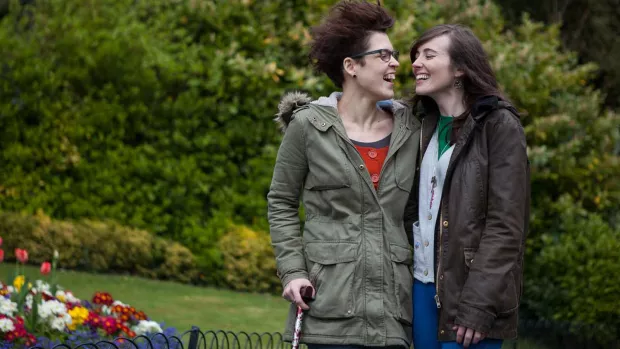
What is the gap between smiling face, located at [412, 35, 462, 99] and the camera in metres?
3.18

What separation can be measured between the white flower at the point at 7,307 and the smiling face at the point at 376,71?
9.58 ft

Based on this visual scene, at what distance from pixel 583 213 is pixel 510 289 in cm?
615

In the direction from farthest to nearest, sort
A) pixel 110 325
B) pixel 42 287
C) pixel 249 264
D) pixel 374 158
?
1. pixel 249 264
2. pixel 42 287
3. pixel 110 325
4. pixel 374 158

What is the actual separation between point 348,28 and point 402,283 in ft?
3.10

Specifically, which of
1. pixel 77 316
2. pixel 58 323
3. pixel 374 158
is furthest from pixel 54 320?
pixel 374 158

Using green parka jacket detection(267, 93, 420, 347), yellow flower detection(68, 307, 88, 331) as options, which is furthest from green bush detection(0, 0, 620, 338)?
green parka jacket detection(267, 93, 420, 347)

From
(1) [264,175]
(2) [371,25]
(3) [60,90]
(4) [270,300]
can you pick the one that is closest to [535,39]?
(1) [264,175]

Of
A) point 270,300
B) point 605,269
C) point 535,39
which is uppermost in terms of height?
point 535,39

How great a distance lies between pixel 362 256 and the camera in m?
3.10

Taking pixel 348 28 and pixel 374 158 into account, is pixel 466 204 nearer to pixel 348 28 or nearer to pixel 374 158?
pixel 374 158

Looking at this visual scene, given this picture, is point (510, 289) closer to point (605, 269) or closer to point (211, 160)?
point (605, 269)

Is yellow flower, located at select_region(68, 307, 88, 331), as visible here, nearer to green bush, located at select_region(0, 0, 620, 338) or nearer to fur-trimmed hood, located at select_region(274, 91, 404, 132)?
fur-trimmed hood, located at select_region(274, 91, 404, 132)

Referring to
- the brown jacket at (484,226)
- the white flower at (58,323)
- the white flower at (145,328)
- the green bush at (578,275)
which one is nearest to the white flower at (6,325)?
the white flower at (58,323)

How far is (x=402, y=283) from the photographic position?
10.2ft
